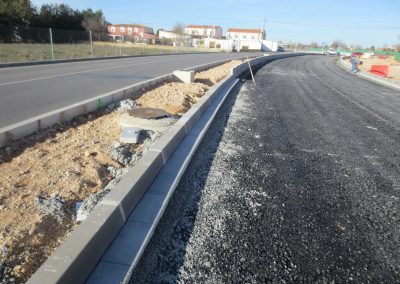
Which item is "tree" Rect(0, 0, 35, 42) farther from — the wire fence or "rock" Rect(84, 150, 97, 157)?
"rock" Rect(84, 150, 97, 157)

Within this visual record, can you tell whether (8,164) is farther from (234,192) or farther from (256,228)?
(256,228)

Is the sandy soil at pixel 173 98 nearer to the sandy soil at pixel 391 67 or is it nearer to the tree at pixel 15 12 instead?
the sandy soil at pixel 391 67

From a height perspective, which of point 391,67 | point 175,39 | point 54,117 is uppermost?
point 175,39

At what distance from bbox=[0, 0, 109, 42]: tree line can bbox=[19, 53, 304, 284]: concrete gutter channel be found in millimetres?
27683

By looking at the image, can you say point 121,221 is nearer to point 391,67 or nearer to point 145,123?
point 145,123

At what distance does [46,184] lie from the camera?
4.12m

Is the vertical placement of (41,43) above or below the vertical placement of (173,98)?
above

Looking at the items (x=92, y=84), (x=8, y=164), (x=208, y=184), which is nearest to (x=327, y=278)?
(x=208, y=184)

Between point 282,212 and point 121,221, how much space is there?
1.97 m

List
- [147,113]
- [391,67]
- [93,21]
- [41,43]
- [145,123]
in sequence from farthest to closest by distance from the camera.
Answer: [93,21] < [391,67] < [41,43] < [147,113] < [145,123]

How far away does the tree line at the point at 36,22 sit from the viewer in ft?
94.8

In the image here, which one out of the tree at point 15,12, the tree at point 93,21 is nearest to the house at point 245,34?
the tree at point 93,21

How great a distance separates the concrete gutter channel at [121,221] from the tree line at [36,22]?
90.8 ft

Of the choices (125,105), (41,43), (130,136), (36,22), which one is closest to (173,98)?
(125,105)
